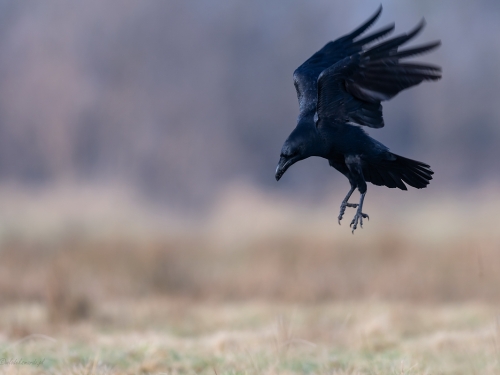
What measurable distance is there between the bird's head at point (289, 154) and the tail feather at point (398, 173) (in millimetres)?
689

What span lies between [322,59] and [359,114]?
1034 mm

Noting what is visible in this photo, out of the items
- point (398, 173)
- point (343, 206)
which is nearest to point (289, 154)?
point (343, 206)

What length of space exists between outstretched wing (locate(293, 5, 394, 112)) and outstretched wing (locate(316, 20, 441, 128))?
0.61ft

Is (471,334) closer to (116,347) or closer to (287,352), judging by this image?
(287,352)

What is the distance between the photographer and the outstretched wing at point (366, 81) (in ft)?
13.9

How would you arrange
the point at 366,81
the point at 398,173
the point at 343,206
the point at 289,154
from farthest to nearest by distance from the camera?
the point at 398,173 → the point at 366,81 → the point at 343,206 → the point at 289,154

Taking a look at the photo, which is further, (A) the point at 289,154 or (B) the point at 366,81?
(B) the point at 366,81

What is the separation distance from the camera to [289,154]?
388 cm

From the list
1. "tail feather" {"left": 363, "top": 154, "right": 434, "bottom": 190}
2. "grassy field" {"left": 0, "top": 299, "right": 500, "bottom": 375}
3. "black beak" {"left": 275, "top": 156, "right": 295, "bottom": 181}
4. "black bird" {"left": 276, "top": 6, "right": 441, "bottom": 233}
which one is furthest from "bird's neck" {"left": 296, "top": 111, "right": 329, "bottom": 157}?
"grassy field" {"left": 0, "top": 299, "right": 500, "bottom": 375}

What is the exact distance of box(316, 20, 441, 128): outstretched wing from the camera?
167 inches

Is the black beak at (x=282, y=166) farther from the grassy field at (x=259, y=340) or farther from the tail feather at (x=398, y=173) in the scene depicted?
the grassy field at (x=259, y=340)

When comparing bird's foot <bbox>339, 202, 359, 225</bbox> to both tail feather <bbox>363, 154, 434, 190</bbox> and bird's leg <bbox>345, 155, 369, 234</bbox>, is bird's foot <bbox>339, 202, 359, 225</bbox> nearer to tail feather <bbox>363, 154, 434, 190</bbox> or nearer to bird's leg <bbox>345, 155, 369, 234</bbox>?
bird's leg <bbox>345, 155, 369, 234</bbox>

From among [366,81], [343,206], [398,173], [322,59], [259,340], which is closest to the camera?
[343,206]

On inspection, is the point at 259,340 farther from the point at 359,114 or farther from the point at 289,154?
the point at 289,154
